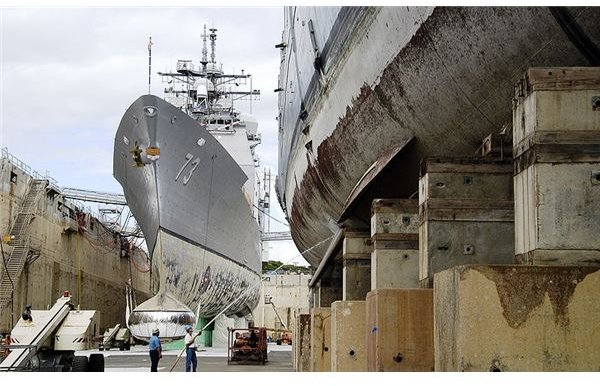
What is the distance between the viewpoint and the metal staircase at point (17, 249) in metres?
24.3

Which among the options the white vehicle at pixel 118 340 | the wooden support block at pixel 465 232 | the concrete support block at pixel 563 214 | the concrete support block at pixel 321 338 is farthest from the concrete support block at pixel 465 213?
the white vehicle at pixel 118 340

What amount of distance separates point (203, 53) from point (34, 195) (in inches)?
535

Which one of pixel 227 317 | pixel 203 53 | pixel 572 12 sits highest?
pixel 203 53

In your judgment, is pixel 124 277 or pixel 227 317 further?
pixel 124 277

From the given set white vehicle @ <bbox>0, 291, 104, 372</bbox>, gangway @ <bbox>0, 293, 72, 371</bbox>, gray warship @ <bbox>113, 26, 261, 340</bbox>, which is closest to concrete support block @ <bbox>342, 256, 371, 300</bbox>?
white vehicle @ <bbox>0, 291, 104, 372</bbox>

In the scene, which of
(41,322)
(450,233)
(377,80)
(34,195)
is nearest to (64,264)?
(34,195)

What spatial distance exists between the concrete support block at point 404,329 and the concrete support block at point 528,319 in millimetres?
1575

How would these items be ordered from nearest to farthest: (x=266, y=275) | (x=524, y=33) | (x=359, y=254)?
(x=524, y=33), (x=359, y=254), (x=266, y=275)

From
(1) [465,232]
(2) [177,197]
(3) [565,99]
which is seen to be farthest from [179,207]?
(3) [565,99]

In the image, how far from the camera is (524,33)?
639 centimetres

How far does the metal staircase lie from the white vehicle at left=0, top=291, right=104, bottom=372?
12.9 meters

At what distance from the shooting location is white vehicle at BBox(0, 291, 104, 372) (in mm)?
11391

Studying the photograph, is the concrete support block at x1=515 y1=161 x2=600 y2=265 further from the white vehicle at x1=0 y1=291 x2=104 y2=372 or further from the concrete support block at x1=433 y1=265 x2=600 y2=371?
the white vehicle at x1=0 y1=291 x2=104 y2=372

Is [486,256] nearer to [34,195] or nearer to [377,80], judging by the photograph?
[377,80]
